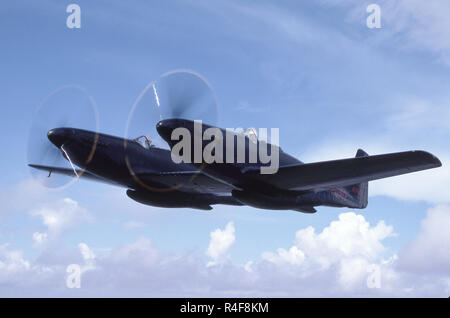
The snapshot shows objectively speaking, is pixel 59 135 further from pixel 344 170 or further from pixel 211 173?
pixel 344 170

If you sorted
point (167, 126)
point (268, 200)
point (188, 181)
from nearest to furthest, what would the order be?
point (167, 126) → point (268, 200) → point (188, 181)

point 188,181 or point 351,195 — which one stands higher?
point 351,195

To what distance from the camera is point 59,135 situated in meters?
19.7

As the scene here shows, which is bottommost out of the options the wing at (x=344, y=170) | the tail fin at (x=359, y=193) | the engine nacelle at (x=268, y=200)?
the engine nacelle at (x=268, y=200)

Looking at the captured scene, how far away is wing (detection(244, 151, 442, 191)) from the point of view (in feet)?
46.9

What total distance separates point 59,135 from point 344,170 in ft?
43.0

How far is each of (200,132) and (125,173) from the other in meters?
6.48

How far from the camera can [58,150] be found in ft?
72.0

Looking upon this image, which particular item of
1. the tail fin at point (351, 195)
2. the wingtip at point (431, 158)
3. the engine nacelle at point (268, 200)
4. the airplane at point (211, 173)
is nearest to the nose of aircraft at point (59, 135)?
the airplane at point (211, 173)

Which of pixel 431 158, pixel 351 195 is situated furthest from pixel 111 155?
pixel 351 195

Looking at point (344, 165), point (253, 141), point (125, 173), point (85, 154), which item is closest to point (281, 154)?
point (253, 141)

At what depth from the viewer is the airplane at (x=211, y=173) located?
53.0ft

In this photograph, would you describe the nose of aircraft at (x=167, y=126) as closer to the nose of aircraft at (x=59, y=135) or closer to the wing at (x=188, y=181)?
the wing at (x=188, y=181)

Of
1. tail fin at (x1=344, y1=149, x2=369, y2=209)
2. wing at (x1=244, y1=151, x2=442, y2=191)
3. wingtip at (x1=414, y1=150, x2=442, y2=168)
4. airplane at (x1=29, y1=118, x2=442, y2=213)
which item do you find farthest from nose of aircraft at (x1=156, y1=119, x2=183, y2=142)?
tail fin at (x1=344, y1=149, x2=369, y2=209)
